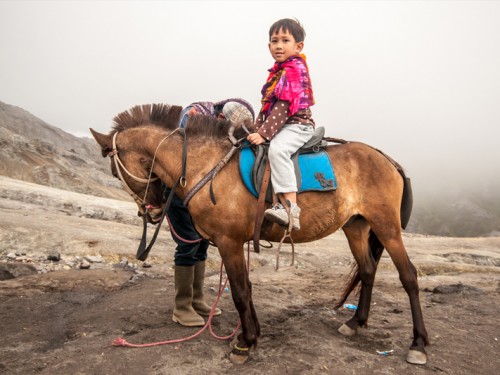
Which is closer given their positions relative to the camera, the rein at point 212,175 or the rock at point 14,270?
the rein at point 212,175

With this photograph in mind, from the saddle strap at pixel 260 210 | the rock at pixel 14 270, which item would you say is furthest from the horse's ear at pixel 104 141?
the rock at pixel 14 270

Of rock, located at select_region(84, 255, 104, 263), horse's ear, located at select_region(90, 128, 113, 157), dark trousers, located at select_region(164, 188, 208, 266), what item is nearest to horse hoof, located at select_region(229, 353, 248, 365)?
dark trousers, located at select_region(164, 188, 208, 266)

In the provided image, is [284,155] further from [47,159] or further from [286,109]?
[47,159]

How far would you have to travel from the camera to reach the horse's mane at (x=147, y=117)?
4.84m

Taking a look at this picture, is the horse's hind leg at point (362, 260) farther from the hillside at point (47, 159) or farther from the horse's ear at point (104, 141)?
the hillside at point (47, 159)

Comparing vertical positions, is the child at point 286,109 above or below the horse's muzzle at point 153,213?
above

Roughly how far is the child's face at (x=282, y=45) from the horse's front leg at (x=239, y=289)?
8.05 feet

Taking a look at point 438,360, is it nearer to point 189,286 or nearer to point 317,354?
point 317,354

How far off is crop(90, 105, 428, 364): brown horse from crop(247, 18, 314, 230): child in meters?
0.40

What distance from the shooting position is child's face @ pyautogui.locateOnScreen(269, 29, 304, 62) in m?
4.48

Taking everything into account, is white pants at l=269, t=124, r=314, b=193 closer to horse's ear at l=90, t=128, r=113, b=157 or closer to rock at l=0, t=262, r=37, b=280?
horse's ear at l=90, t=128, r=113, b=157

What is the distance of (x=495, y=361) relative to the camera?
4551mm

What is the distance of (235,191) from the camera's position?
4.32 meters

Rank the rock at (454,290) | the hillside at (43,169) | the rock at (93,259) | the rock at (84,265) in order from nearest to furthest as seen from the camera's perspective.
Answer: the rock at (454,290), the rock at (84,265), the rock at (93,259), the hillside at (43,169)
